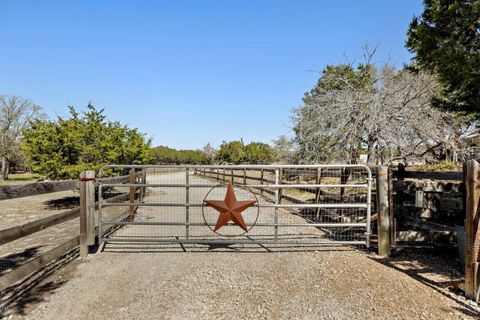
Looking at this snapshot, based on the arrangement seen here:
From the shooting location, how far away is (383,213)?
4914mm

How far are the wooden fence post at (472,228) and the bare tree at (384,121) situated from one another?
17.9 ft

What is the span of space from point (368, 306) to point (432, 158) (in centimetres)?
1133

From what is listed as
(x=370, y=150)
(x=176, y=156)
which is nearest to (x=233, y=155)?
(x=176, y=156)

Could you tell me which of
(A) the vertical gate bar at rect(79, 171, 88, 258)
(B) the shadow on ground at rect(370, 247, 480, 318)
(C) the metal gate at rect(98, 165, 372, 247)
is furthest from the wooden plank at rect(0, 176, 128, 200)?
(B) the shadow on ground at rect(370, 247, 480, 318)

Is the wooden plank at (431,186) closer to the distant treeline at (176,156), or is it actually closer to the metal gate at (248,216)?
the metal gate at (248,216)

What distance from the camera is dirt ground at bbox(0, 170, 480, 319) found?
308 centimetres

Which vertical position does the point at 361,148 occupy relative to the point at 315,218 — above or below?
above

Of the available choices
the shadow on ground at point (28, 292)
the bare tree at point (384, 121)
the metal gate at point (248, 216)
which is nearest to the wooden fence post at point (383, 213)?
the metal gate at point (248, 216)

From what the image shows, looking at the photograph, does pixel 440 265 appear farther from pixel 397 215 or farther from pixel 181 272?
pixel 181 272

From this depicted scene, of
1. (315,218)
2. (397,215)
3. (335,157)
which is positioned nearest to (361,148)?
(335,157)

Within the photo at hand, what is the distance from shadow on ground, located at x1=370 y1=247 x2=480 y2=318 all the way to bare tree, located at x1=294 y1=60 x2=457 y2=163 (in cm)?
464

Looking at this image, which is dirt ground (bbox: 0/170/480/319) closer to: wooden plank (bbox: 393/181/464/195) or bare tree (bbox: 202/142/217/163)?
wooden plank (bbox: 393/181/464/195)

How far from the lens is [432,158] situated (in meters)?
12.1

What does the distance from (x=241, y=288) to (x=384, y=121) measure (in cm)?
718
